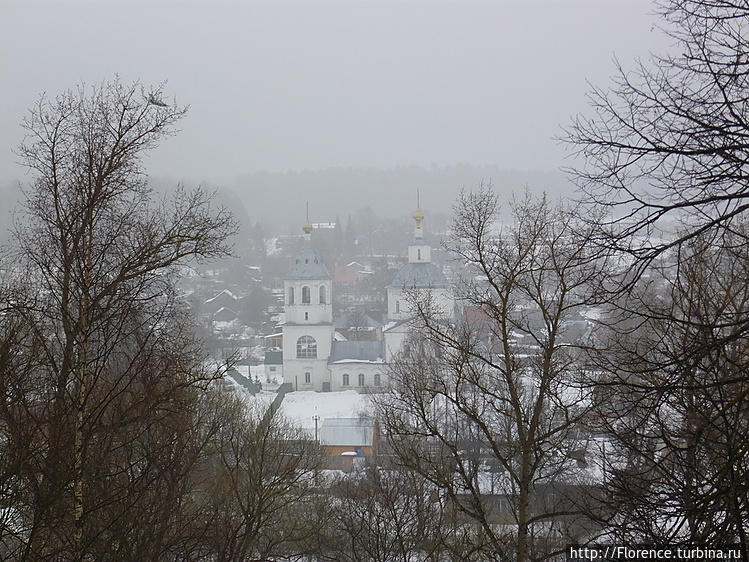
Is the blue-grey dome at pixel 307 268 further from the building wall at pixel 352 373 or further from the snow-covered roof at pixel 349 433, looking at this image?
the snow-covered roof at pixel 349 433

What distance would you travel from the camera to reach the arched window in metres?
45.0

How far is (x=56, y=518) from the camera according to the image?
4312 mm

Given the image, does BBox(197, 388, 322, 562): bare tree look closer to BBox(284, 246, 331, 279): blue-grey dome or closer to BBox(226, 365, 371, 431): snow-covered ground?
BBox(226, 365, 371, 431): snow-covered ground

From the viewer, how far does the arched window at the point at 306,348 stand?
4500 centimetres

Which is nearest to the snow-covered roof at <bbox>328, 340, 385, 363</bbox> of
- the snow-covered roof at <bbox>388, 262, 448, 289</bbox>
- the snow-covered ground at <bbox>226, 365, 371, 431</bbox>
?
the snow-covered ground at <bbox>226, 365, 371, 431</bbox>

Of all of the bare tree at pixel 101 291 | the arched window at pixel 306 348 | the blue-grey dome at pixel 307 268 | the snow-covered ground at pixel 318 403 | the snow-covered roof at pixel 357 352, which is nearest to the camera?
the bare tree at pixel 101 291

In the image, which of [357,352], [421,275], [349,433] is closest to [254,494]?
[349,433]

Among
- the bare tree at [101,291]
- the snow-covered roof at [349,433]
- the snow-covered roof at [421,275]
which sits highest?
the bare tree at [101,291]

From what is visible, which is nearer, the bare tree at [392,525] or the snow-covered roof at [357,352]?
the bare tree at [392,525]

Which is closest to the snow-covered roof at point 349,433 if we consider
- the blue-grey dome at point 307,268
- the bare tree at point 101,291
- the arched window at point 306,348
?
the arched window at point 306,348

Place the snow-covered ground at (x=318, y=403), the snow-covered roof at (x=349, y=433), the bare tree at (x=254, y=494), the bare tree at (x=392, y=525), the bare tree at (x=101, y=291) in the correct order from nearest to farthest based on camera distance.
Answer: the bare tree at (x=101, y=291), the bare tree at (x=254, y=494), the bare tree at (x=392, y=525), the snow-covered roof at (x=349, y=433), the snow-covered ground at (x=318, y=403)

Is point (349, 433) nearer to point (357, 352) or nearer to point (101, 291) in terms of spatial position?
point (357, 352)

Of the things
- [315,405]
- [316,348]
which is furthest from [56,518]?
[316,348]

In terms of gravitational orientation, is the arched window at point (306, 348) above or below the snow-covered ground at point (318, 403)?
above
